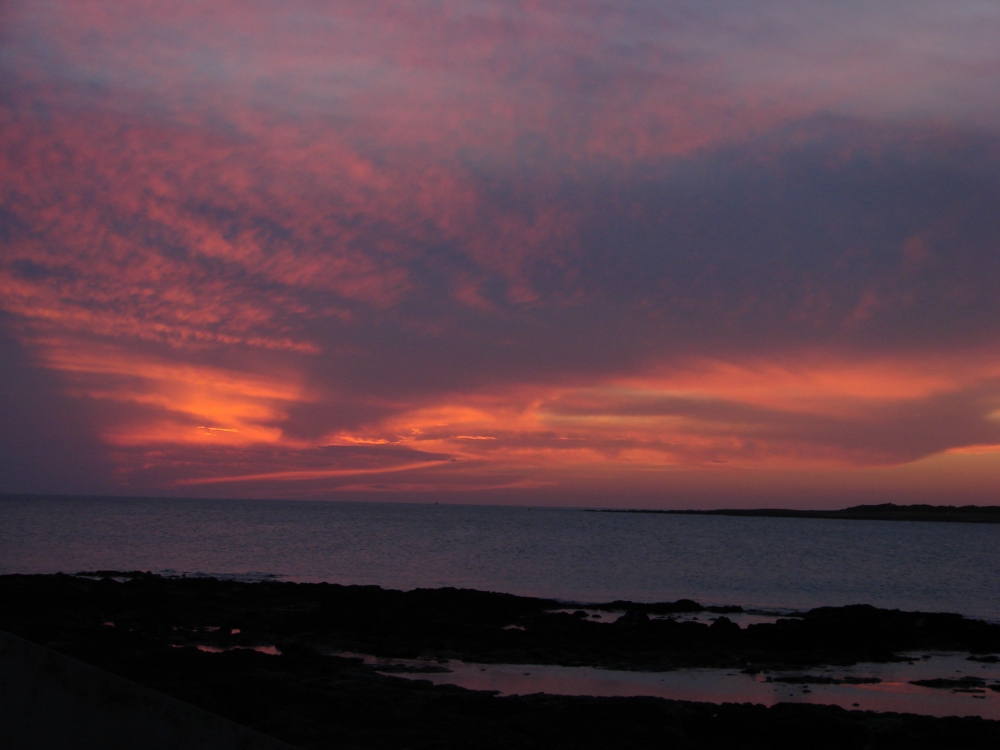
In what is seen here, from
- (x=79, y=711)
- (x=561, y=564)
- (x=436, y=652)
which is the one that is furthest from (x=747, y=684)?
(x=561, y=564)

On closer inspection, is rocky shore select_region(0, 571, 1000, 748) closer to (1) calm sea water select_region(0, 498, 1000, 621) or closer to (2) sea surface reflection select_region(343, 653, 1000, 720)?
(2) sea surface reflection select_region(343, 653, 1000, 720)

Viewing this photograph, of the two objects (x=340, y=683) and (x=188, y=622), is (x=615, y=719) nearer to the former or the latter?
(x=340, y=683)

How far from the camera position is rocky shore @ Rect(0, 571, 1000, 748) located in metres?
11.7

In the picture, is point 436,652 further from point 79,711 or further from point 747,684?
point 79,711

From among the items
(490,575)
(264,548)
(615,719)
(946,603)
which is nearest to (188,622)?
(615,719)

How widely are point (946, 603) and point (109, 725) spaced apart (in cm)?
4030

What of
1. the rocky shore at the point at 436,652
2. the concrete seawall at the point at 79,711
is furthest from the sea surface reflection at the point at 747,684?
the concrete seawall at the point at 79,711

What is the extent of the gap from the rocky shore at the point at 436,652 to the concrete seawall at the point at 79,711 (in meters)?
5.29

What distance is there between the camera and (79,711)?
18.2 ft

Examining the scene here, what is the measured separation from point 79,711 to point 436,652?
14352mm

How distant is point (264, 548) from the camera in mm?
61531

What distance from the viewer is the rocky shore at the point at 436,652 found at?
462 inches

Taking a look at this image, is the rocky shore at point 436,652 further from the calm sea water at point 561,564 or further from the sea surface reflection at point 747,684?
the calm sea water at point 561,564

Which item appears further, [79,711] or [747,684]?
[747,684]
